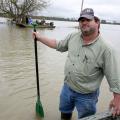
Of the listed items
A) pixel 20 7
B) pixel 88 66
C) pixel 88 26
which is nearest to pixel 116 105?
pixel 88 66

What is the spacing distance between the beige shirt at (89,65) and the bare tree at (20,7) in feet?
130

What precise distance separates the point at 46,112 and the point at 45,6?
40122mm

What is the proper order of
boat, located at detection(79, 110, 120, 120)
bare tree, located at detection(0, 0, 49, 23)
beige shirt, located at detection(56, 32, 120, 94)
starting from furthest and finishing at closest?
bare tree, located at detection(0, 0, 49, 23), beige shirt, located at detection(56, 32, 120, 94), boat, located at detection(79, 110, 120, 120)

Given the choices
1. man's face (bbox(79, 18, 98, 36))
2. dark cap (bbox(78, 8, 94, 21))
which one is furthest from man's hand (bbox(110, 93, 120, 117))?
dark cap (bbox(78, 8, 94, 21))

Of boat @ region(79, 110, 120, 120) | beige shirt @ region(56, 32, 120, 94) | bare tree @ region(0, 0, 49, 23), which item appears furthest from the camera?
bare tree @ region(0, 0, 49, 23)

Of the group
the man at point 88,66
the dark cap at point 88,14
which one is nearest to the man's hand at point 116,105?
the man at point 88,66

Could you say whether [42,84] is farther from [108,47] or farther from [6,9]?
[6,9]

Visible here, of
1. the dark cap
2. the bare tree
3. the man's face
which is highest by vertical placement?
the dark cap

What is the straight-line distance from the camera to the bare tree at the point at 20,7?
43581mm

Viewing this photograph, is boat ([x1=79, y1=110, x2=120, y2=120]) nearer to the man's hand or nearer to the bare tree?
the man's hand

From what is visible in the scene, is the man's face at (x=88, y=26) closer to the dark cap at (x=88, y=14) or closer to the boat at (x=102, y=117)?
the dark cap at (x=88, y=14)

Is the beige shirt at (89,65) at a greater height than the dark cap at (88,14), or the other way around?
the dark cap at (88,14)

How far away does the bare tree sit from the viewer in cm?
4358

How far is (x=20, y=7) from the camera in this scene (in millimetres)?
43656
